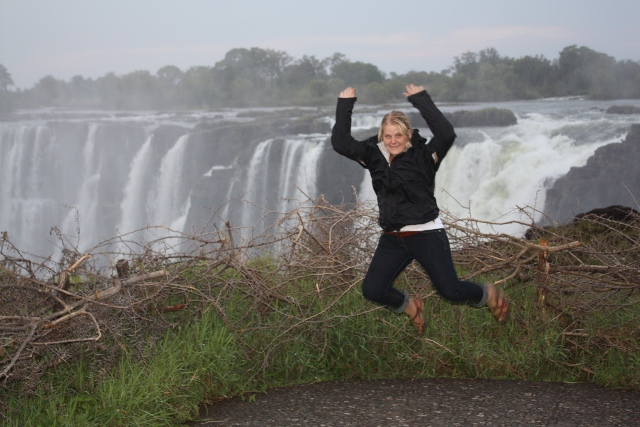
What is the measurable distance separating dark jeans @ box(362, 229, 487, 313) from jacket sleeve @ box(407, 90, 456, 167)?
481 mm

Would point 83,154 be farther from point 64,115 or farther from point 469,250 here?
point 469,250

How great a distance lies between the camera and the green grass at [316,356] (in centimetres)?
437

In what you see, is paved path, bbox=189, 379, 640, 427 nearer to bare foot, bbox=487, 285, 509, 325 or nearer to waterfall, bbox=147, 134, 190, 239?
bare foot, bbox=487, 285, 509, 325

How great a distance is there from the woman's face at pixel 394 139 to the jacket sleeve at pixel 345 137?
5.7 inches

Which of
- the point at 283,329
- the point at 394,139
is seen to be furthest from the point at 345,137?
the point at 283,329

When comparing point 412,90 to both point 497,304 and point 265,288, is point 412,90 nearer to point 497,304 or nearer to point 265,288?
point 497,304

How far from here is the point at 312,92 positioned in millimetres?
36656

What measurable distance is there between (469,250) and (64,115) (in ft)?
117

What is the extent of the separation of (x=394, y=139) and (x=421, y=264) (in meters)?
0.74

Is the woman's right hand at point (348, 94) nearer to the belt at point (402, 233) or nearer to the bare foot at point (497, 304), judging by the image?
the belt at point (402, 233)

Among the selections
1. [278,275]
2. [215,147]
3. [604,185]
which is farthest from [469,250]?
[215,147]

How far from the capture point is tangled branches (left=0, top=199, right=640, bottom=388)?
4.47 meters

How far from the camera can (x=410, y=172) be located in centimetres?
418

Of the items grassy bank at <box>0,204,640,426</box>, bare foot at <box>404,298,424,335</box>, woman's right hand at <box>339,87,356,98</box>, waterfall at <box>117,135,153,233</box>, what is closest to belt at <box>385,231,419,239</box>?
bare foot at <box>404,298,424,335</box>
